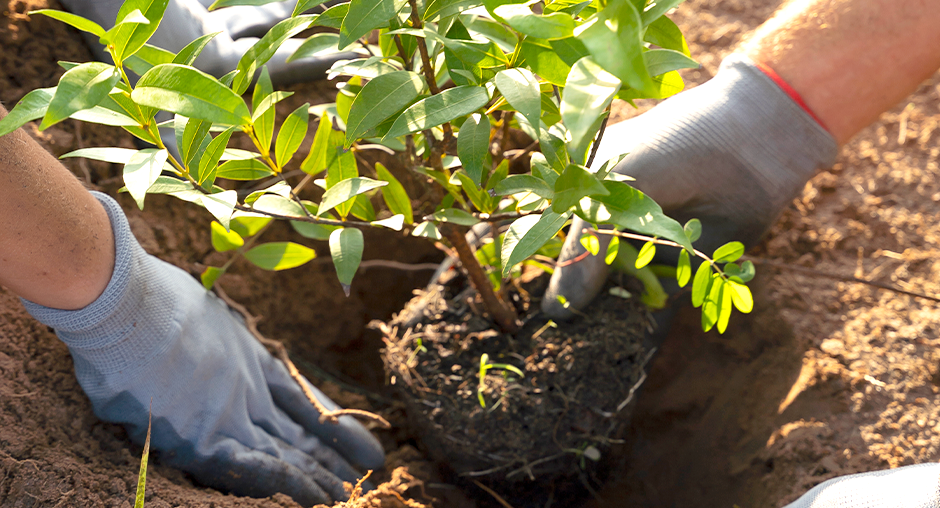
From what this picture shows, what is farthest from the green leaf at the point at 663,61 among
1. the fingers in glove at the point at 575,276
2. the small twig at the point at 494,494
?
the small twig at the point at 494,494

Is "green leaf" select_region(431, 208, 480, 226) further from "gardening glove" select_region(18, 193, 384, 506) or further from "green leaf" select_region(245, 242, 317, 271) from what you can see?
"gardening glove" select_region(18, 193, 384, 506)

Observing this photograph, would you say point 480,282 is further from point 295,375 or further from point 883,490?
point 883,490

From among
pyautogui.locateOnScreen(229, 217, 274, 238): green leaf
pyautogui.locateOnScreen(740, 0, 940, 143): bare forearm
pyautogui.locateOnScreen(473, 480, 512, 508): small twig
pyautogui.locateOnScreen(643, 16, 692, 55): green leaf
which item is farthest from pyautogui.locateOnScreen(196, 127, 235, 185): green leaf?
pyautogui.locateOnScreen(740, 0, 940, 143): bare forearm

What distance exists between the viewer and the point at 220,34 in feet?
3.26

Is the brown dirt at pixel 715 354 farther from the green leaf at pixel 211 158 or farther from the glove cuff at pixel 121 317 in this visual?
the green leaf at pixel 211 158

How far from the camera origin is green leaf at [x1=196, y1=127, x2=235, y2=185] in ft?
1.73

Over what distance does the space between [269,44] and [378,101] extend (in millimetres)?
121

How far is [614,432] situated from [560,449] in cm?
13

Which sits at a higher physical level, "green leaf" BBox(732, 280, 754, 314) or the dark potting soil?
"green leaf" BBox(732, 280, 754, 314)

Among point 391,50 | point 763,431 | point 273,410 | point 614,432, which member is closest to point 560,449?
point 614,432

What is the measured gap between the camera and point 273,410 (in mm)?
926

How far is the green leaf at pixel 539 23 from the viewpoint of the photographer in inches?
15.4

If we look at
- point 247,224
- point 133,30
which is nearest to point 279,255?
point 247,224

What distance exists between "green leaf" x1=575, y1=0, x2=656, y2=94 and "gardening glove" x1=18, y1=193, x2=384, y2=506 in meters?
0.68
